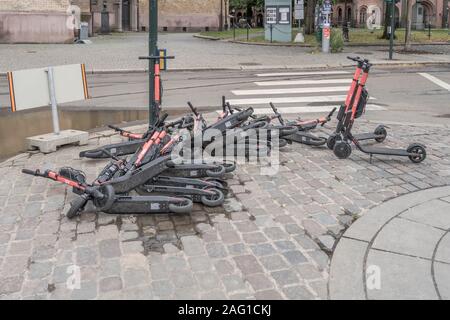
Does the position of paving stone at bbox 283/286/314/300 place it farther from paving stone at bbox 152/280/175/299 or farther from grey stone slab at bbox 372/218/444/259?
grey stone slab at bbox 372/218/444/259

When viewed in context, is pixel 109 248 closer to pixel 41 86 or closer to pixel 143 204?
pixel 143 204

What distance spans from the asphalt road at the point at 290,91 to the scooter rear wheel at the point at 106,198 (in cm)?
673

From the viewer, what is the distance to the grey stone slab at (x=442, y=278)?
3676mm

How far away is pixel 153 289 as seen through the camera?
377 centimetres

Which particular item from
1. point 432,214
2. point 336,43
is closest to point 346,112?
point 432,214

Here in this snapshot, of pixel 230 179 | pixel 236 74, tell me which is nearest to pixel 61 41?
pixel 236 74

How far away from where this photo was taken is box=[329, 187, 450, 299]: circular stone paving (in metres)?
3.74

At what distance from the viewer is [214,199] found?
5.37 metres

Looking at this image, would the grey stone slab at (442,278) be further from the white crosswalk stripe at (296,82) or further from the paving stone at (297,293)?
the white crosswalk stripe at (296,82)

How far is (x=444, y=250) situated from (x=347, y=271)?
2.97 ft

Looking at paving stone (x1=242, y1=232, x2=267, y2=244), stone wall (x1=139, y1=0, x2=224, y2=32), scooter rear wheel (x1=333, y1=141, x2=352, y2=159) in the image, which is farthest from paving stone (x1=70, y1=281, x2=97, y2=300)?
stone wall (x1=139, y1=0, x2=224, y2=32)

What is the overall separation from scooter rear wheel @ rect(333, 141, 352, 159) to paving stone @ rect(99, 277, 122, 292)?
392 cm
